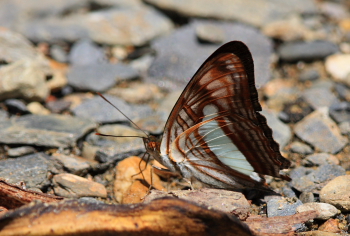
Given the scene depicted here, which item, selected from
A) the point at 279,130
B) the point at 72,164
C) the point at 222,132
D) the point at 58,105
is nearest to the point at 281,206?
the point at 222,132

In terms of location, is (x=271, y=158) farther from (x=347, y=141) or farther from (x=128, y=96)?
(x=128, y=96)

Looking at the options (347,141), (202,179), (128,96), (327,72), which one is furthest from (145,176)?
(327,72)

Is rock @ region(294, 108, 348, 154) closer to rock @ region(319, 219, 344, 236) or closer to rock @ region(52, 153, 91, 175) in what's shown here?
rock @ region(319, 219, 344, 236)

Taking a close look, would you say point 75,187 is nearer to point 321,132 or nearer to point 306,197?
point 306,197

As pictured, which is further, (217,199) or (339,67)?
(339,67)

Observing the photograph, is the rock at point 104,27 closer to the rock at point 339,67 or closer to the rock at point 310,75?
the rock at point 310,75

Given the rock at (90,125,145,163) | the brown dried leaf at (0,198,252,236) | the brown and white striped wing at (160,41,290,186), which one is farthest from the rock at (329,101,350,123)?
the brown dried leaf at (0,198,252,236)

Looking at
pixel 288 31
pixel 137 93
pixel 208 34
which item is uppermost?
pixel 288 31
